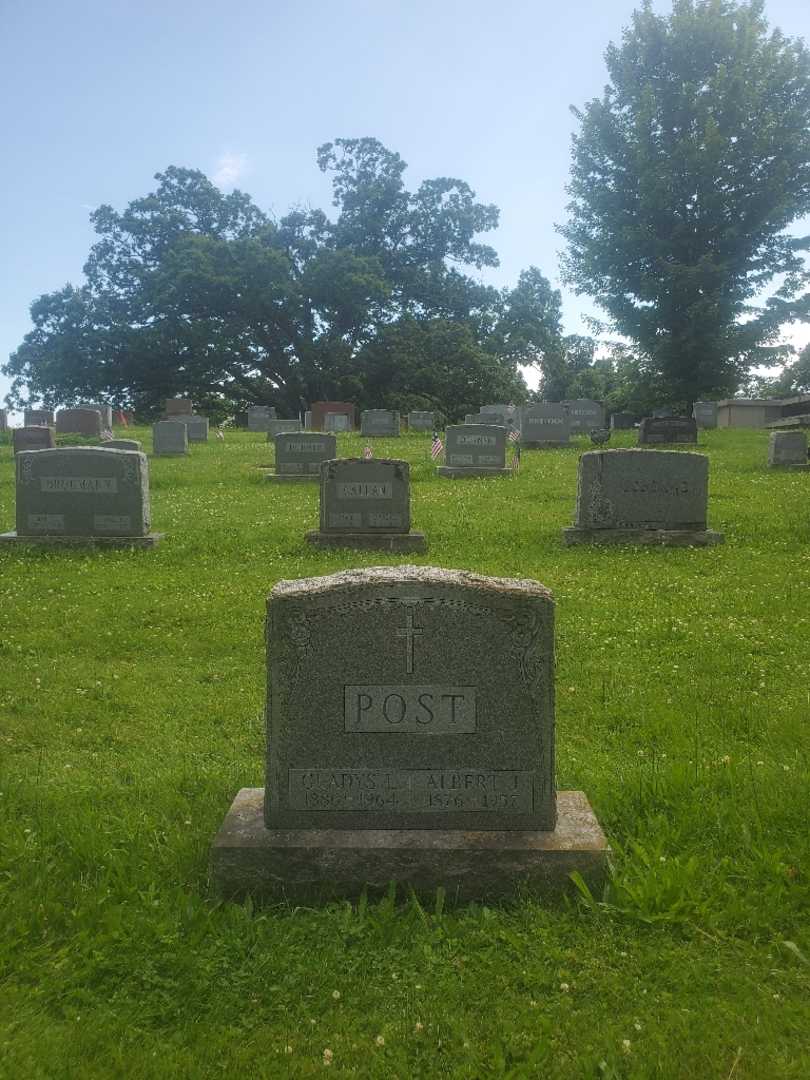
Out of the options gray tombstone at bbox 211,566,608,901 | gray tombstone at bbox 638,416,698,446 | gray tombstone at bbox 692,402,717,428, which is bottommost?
gray tombstone at bbox 211,566,608,901

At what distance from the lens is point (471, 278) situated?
1967 inches

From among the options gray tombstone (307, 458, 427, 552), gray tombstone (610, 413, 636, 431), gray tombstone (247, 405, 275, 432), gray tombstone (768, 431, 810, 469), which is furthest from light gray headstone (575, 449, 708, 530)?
gray tombstone (247, 405, 275, 432)

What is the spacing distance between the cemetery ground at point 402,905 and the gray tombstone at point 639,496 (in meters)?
3.81

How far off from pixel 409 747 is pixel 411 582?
732 millimetres

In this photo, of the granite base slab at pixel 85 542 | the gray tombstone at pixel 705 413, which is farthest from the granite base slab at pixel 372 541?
the gray tombstone at pixel 705 413

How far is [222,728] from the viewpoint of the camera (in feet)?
19.2

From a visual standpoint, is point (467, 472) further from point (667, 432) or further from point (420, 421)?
point (420, 421)

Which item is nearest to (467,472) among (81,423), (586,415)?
(586,415)

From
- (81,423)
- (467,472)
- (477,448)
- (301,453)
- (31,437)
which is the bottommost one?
(467,472)

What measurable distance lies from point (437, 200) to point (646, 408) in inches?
792

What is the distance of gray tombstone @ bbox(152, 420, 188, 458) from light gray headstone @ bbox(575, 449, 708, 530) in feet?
54.9

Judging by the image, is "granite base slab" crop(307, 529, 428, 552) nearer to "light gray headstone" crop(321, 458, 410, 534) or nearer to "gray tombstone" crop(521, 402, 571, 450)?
"light gray headstone" crop(321, 458, 410, 534)

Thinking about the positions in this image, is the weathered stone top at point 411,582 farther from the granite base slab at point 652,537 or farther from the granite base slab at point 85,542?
the granite base slab at point 85,542

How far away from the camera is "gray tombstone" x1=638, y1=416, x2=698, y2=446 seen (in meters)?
26.4
